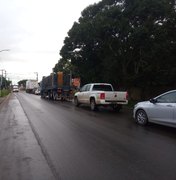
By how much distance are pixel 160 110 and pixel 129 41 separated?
1862cm

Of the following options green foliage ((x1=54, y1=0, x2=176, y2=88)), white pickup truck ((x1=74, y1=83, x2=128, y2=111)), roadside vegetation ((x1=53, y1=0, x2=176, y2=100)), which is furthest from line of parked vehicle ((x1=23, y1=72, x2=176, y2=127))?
green foliage ((x1=54, y1=0, x2=176, y2=88))

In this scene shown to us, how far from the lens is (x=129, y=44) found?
1205 inches

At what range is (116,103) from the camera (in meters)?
20.4

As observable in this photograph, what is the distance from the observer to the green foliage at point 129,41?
94.7ft

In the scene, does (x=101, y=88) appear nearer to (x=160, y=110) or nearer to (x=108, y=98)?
(x=108, y=98)

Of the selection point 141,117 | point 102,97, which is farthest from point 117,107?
point 141,117

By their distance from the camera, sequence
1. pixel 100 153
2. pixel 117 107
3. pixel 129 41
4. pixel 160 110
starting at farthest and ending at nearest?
pixel 129 41
pixel 117 107
pixel 160 110
pixel 100 153

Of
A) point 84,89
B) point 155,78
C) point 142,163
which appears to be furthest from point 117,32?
point 142,163

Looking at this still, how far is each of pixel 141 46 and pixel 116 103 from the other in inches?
443

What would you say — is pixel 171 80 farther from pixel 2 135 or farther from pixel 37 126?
pixel 2 135

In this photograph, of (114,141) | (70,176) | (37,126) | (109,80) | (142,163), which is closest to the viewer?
(70,176)

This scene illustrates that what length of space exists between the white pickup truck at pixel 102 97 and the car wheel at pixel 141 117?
21.2 feet

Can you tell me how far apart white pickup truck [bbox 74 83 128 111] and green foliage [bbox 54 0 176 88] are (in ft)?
26.9

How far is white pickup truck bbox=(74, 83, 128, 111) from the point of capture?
66.3 feet
